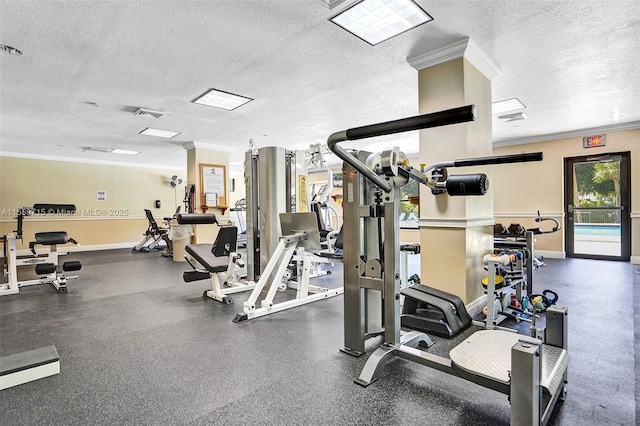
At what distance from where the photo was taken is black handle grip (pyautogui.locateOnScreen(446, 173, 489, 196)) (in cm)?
189

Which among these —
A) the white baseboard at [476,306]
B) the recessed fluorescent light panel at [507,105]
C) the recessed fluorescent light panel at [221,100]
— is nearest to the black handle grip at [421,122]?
the white baseboard at [476,306]

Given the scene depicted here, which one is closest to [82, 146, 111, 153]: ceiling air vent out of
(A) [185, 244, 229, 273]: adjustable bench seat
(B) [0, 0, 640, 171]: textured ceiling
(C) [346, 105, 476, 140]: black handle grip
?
(B) [0, 0, 640, 171]: textured ceiling

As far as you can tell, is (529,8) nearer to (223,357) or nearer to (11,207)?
(223,357)

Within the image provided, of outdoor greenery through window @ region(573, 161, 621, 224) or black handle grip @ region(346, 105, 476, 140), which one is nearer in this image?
black handle grip @ region(346, 105, 476, 140)

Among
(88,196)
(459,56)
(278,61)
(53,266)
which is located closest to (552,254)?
(459,56)

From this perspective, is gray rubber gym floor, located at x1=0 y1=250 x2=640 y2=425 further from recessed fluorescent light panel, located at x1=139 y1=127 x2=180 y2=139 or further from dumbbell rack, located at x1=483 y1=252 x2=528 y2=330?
recessed fluorescent light panel, located at x1=139 y1=127 x2=180 y2=139

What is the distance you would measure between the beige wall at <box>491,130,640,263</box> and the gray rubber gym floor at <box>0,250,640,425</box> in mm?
2858

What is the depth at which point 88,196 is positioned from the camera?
881 centimetres

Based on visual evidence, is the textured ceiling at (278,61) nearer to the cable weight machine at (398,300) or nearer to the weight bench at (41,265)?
the cable weight machine at (398,300)

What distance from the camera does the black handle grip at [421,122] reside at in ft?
4.25

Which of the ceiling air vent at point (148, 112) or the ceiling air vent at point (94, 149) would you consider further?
the ceiling air vent at point (94, 149)

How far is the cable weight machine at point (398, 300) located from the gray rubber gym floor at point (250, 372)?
18 centimetres

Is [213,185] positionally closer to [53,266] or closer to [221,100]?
[221,100]

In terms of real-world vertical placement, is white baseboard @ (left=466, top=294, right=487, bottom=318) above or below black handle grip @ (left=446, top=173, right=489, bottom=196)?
below
